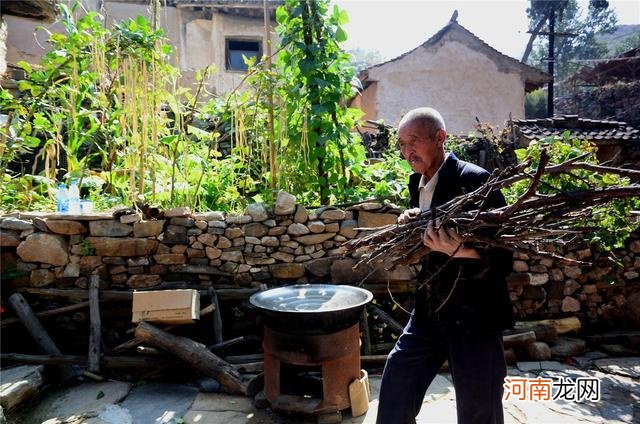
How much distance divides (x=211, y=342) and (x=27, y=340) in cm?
187

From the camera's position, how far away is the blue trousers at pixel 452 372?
191 centimetres

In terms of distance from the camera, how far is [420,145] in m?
2.11

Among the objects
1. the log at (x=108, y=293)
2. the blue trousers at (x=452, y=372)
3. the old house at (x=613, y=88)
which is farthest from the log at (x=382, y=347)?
the old house at (x=613, y=88)

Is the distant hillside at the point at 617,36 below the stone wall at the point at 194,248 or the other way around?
the other way around

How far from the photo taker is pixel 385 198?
465cm

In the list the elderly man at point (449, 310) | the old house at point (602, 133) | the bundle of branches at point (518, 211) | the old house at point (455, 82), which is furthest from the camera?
the old house at point (455, 82)

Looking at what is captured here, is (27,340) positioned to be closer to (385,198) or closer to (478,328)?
(385,198)

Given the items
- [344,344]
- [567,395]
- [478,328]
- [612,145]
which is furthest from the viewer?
[612,145]

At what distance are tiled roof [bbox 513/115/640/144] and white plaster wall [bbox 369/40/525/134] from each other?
11.3 feet

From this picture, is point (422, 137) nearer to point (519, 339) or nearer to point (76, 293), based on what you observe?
point (519, 339)

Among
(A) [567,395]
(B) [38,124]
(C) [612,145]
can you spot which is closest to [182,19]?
(B) [38,124]

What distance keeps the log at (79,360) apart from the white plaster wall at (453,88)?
9861 millimetres

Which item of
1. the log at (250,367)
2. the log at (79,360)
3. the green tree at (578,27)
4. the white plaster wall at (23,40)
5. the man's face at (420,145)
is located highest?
the green tree at (578,27)

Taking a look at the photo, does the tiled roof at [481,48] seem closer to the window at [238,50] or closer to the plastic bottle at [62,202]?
the window at [238,50]
